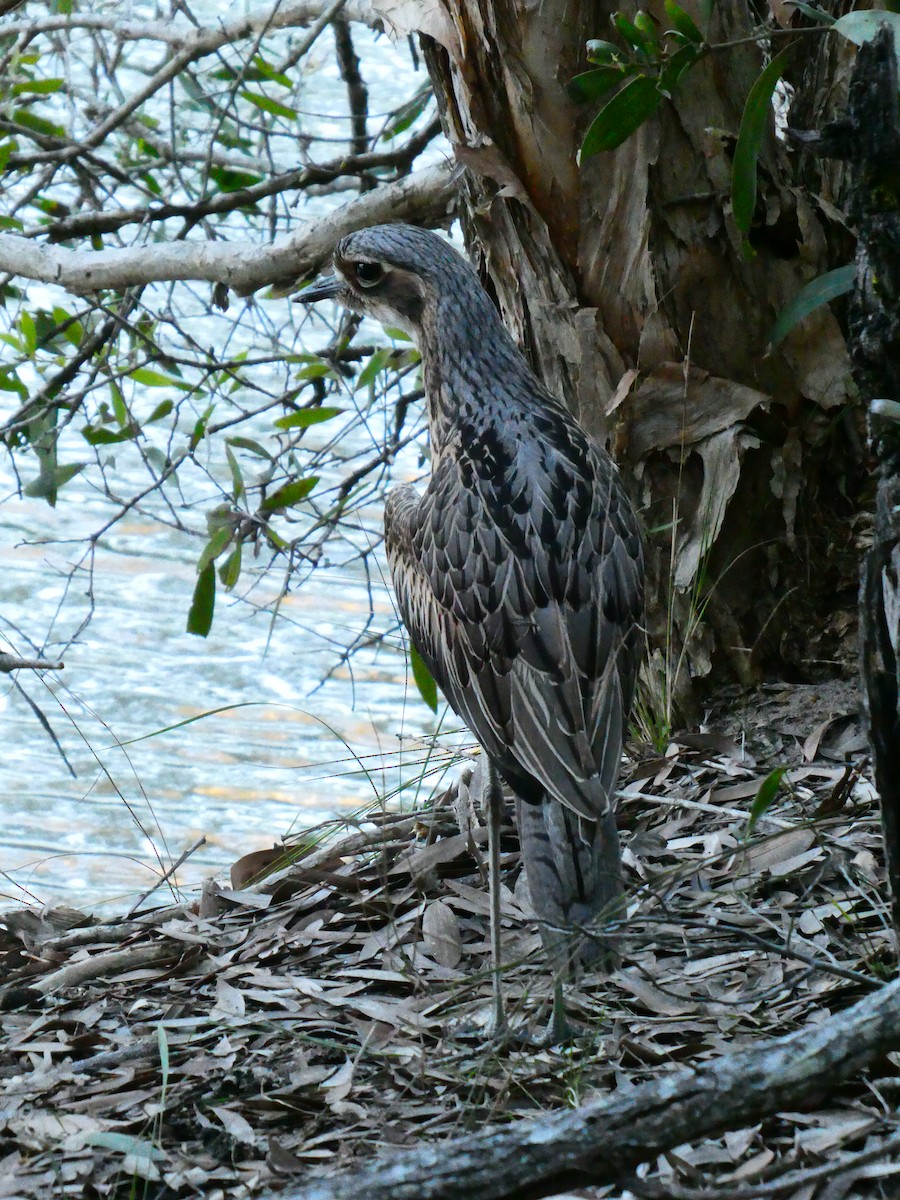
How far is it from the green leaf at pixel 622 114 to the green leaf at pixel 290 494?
1871 mm

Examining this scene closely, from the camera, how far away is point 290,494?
4.98 metres

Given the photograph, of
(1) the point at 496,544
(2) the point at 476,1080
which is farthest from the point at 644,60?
(2) the point at 476,1080

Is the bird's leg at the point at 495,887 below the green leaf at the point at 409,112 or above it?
below

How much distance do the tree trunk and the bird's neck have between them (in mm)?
271

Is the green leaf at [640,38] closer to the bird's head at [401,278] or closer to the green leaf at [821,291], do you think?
the green leaf at [821,291]

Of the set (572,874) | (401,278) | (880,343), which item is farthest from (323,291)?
(880,343)

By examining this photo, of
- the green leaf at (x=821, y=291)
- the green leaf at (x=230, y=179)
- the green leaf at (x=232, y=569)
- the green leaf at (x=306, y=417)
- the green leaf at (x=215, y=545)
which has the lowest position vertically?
the green leaf at (x=232, y=569)

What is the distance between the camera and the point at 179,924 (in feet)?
12.0

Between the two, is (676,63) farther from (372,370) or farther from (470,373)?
(372,370)

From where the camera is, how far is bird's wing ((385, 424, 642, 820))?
3074 millimetres

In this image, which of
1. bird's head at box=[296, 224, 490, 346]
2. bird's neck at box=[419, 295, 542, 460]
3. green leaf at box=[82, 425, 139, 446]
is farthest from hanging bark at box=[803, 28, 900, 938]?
green leaf at box=[82, 425, 139, 446]

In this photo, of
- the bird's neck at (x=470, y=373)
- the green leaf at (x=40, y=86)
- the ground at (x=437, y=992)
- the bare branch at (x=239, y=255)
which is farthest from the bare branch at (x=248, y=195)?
the ground at (x=437, y=992)

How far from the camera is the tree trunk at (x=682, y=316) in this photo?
12.5 feet

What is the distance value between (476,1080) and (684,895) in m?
0.97
